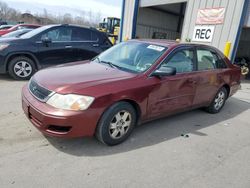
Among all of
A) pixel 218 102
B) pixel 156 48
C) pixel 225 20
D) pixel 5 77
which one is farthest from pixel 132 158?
pixel 225 20

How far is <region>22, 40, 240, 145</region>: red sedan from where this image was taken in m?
2.79

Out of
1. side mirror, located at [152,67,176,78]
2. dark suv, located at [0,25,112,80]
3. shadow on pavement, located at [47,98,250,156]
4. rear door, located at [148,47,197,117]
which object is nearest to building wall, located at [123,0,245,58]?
shadow on pavement, located at [47,98,250,156]

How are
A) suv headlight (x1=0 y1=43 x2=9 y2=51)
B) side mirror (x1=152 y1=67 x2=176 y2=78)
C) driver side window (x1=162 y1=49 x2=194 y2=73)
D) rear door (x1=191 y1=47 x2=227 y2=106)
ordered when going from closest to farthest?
1. side mirror (x1=152 y1=67 x2=176 y2=78)
2. driver side window (x1=162 y1=49 x2=194 y2=73)
3. rear door (x1=191 y1=47 x2=227 y2=106)
4. suv headlight (x1=0 y1=43 x2=9 y2=51)

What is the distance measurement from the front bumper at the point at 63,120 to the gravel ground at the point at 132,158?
341 mm

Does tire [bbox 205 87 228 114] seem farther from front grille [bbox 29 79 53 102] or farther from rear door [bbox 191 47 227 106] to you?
front grille [bbox 29 79 53 102]

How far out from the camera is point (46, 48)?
665 centimetres

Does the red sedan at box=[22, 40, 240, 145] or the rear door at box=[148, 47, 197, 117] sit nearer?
the red sedan at box=[22, 40, 240, 145]

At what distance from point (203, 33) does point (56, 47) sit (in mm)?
6108

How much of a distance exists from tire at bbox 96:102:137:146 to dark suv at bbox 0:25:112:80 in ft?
14.4

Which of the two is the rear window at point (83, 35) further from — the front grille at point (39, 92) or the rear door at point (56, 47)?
the front grille at point (39, 92)

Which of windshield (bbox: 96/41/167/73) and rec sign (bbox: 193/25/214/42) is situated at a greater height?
rec sign (bbox: 193/25/214/42)

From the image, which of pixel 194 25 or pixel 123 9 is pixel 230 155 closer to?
pixel 194 25

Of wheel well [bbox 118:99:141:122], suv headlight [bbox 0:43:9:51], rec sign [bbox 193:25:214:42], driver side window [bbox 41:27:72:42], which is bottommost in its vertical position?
wheel well [bbox 118:99:141:122]

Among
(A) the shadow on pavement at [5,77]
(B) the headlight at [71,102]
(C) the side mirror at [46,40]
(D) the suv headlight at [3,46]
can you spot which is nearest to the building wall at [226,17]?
(C) the side mirror at [46,40]
